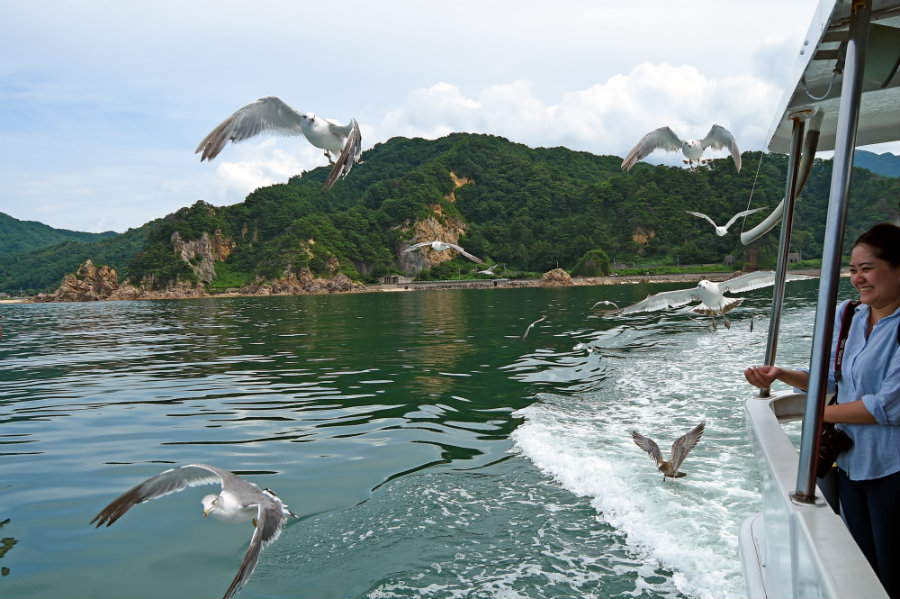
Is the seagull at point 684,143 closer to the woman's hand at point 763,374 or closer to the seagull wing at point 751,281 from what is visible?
the seagull wing at point 751,281

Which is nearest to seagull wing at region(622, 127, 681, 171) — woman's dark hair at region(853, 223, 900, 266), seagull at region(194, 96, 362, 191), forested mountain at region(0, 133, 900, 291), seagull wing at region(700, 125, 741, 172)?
seagull wing at region(700, 125, 741, 172)

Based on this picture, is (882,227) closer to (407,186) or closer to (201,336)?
(201,336)

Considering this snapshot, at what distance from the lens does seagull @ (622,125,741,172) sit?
12.5 m

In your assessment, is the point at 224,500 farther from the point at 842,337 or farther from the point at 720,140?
the point at 720,140

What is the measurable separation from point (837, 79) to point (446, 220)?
131m

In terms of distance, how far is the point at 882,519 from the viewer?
2010 millimetres

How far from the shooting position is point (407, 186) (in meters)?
131

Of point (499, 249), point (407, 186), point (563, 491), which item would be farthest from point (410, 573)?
point (407, 186)

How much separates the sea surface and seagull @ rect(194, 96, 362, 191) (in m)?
3.50

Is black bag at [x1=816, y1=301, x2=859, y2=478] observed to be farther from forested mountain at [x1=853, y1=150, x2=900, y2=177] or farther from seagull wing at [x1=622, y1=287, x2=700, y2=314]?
seagull wing at [x1=622, y1=287, x2=700, y2=314]

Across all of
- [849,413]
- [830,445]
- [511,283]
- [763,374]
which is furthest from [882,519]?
[511,283]

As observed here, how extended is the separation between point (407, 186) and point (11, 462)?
5004 inches

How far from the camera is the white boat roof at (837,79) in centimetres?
186

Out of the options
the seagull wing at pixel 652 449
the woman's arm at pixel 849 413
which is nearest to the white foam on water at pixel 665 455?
the seagull wing at pixel 652 449
